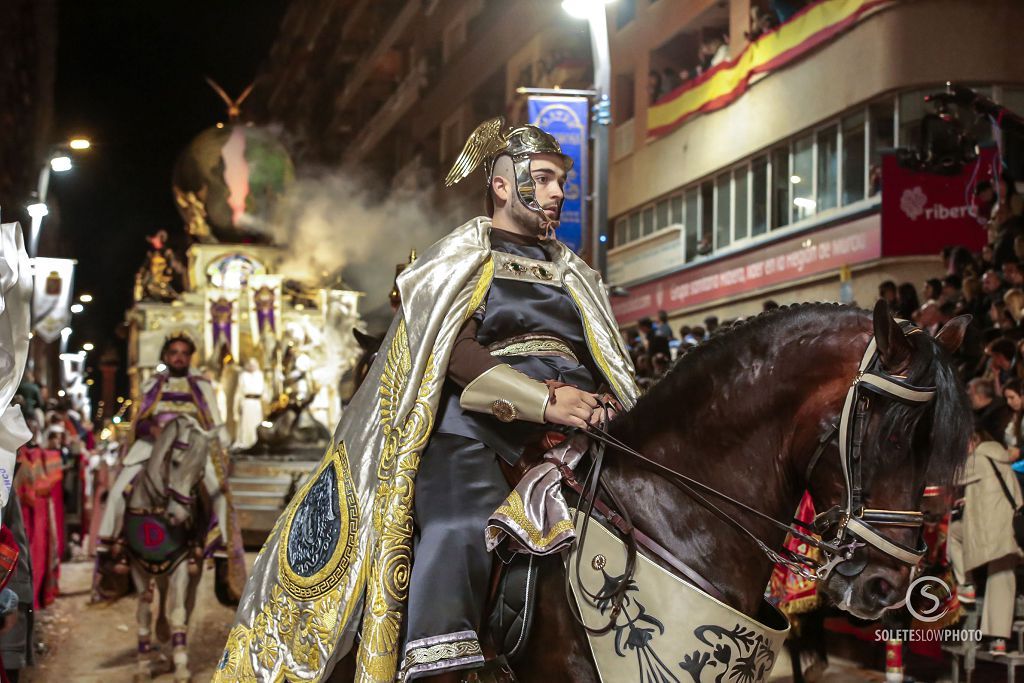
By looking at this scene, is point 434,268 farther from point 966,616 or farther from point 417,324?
point 966,616

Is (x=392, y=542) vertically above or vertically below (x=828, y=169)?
below

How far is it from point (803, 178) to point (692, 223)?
5.07m

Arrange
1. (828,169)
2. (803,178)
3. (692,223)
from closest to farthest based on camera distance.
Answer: (828,169) → (803,178) → (692,223)

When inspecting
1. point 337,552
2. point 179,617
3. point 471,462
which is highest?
point 471,462

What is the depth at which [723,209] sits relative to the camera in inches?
1037

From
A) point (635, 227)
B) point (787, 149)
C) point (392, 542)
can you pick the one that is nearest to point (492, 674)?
point (392, 542)

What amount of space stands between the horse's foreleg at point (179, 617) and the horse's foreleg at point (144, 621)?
25 cm

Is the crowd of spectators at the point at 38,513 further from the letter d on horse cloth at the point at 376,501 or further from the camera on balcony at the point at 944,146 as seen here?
the camera on balcony at the point at 944,146

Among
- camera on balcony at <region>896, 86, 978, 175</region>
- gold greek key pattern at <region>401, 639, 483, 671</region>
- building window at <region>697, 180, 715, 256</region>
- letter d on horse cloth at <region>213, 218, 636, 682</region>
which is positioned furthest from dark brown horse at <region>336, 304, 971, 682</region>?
building window at <region>697, 180, 715, 256</region>

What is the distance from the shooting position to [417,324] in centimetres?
449

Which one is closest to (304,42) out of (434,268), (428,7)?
(428,7)

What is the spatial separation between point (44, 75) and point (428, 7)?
69.2 feet

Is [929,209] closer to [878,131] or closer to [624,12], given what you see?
[878,131]

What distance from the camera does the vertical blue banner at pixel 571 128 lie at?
650 inches
